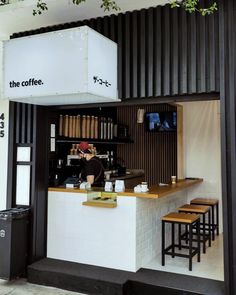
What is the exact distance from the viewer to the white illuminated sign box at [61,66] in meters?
3.41

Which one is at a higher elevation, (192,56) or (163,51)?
(163,51)

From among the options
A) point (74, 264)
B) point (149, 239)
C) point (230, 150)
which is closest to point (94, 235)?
point (74, 264)

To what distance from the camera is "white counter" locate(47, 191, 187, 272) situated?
14.0ft

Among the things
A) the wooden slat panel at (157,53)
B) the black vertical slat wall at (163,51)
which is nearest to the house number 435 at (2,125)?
the black vertical slat wall at (163,51)

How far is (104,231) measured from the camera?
4426 millimetres

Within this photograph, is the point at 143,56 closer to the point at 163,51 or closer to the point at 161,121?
the point at 163,51

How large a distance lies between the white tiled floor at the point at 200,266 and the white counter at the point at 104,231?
0.65 ft

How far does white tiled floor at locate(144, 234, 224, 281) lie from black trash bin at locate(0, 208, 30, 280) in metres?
1.71

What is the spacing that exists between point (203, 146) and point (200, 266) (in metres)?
2.61

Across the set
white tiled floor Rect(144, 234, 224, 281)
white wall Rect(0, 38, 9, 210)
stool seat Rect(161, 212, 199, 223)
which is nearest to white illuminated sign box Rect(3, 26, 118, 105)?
white wall Rect(0, 38, 9, 210)

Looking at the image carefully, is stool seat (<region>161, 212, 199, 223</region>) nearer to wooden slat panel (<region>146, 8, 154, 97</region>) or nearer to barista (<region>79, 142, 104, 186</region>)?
barista (<region>79, 142, 104, 186</region>)

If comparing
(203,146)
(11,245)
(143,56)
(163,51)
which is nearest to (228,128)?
(163,51)

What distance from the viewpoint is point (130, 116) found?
820 cm

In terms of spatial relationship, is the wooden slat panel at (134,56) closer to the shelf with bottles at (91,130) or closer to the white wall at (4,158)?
the shelf with bottles at (91,130)
